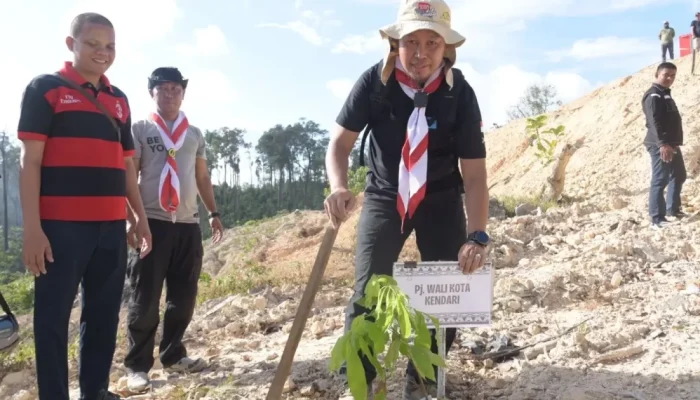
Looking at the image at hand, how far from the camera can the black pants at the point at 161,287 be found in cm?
339

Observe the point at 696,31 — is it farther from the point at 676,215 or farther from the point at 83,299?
the point at 83,299

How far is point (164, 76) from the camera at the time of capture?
349 centimetres

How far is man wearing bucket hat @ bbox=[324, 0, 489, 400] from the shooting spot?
235 centimetres

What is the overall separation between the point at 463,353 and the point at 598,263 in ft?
6.94

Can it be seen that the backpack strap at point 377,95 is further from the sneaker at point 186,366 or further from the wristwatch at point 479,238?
the sneaker at point 186,366

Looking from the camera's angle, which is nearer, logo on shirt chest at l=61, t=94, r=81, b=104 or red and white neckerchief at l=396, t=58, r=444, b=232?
red and white neckerchief at l=396, t=58, r=444, b=232

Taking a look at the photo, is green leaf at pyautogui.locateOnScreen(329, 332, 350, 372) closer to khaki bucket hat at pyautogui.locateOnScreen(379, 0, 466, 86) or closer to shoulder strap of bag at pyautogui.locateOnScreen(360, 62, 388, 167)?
shoulder strap of bag at pyautogui.locateOnScreen(360, 62, 388, 167)

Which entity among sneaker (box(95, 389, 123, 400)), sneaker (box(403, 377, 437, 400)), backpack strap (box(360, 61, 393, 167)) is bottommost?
sneaker (box(95, 389, 123, 400))

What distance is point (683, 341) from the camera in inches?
119

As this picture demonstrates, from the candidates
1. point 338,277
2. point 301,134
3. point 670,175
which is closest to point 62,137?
point 338,277

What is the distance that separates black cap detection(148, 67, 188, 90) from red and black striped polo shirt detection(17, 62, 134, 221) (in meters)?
0.85

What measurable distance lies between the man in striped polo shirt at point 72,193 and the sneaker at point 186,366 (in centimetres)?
88

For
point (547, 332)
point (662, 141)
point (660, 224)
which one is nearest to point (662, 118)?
point (662, 141)

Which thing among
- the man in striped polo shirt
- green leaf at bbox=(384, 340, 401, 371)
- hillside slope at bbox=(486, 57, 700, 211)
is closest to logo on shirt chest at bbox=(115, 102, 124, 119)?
the man in striped polo shirt
